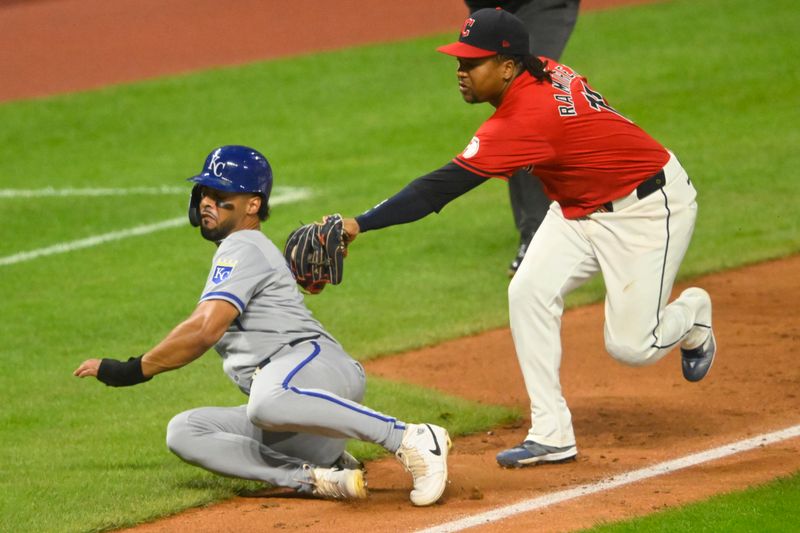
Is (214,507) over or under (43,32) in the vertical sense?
under

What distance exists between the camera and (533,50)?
9.05m

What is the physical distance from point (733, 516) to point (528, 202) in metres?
4.21

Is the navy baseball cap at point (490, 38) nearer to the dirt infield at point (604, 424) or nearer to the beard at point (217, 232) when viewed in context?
the beard at point (217, 232)

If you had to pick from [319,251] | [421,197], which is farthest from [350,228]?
[421,197]

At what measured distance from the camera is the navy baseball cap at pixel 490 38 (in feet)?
18.8

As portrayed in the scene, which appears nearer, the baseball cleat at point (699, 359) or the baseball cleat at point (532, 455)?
the baseball cleat at point (532, 455)

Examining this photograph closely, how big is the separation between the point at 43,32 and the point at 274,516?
15.7 m

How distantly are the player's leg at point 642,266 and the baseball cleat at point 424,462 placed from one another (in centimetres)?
103

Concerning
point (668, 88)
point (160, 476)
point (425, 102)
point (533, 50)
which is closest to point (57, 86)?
point (425, 102)

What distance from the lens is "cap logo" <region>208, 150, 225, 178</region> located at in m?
5.47

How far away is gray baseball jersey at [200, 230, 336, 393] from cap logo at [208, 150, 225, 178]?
25 centimetres

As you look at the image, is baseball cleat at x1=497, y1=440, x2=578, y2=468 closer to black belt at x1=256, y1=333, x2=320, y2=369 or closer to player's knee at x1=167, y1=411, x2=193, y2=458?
black belt at x1=256, y1=333, x2=320, y2=369

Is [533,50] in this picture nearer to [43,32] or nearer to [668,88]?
[668,88]

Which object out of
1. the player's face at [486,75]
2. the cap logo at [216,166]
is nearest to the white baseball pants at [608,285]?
the player's face at [486,75]
